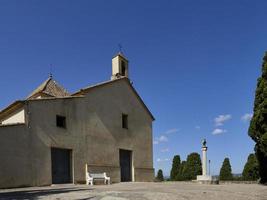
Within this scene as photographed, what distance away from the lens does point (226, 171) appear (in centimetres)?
4362

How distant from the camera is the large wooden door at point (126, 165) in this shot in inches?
992

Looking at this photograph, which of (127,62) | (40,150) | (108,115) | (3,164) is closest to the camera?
(3,164)

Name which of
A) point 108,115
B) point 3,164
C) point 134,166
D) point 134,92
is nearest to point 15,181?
point 3,164

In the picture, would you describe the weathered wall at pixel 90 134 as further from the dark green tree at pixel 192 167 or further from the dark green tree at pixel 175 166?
the dark green tree at pixel 175 166

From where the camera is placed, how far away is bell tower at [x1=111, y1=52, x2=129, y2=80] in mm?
27375

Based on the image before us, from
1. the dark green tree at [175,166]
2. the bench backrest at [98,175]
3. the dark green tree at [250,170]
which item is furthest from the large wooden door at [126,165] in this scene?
the dark green tree at [175,166]

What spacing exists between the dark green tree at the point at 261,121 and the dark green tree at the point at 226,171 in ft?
72.2

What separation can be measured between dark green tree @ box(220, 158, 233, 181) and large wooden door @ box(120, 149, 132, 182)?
Answer: 21.1m

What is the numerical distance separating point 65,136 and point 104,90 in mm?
5398

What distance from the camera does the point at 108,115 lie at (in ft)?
79.4

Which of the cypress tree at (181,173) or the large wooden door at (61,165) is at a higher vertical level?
the large wooden door at (61,165)

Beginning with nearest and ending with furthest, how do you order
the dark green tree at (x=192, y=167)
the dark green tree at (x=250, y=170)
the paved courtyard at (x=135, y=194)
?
1. the paved courtyard at (x=135, y=194)
2. the dark green tree at (x=250, y=170)
3. the dark green tree at (x=192, y=167)

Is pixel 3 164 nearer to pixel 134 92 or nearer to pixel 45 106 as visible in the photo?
pixel 45 106

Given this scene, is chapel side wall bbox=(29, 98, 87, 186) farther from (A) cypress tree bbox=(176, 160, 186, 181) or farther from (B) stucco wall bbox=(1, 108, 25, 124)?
(A) cypress tree bbox=(176, 160, 186, 181)
